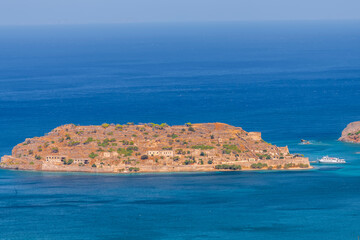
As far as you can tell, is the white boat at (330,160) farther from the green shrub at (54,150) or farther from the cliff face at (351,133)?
the green shrub at (54,150)

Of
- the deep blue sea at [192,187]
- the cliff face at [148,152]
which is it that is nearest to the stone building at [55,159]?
the cliff face at [148,152]

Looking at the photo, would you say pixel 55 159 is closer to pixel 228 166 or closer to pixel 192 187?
pixel 192 187

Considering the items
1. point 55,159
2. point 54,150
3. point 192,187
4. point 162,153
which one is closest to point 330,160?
point 162,153

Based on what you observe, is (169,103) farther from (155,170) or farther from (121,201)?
(121,201)

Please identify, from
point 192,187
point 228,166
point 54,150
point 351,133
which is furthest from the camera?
point 351,133

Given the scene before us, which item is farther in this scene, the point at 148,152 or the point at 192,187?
the point at 148,152

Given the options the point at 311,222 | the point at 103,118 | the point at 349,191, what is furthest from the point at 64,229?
the point at 103,118
